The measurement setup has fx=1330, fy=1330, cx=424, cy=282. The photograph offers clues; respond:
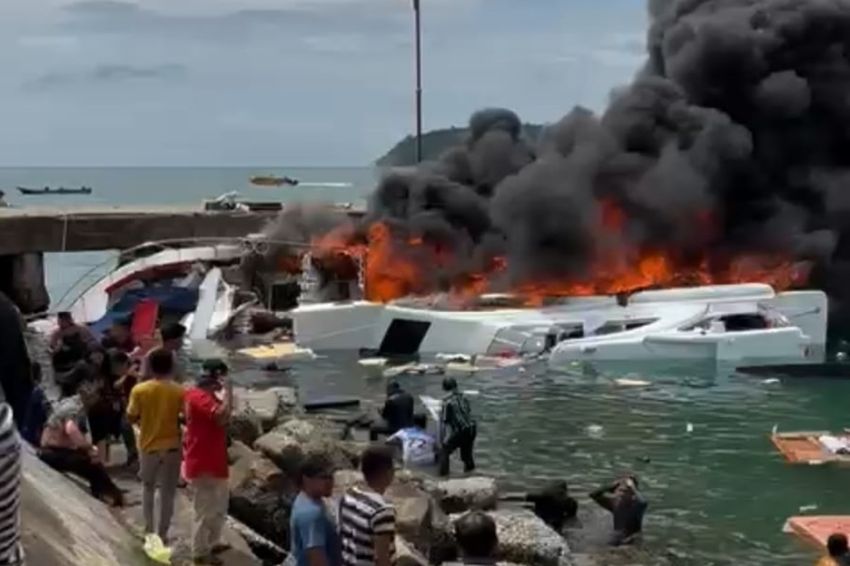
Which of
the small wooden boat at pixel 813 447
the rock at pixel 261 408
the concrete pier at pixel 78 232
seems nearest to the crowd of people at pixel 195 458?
the rock at pixel 261 408

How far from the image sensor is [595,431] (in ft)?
91.5

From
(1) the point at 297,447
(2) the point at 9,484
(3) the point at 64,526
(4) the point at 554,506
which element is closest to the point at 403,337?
(4) the point at 554,506

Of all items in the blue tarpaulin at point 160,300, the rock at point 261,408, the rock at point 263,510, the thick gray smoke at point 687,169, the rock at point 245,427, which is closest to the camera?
the rock at point 263,510

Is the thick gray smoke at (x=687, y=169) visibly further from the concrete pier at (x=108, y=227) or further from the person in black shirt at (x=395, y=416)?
the person in black shirt at (x=395, y=416)

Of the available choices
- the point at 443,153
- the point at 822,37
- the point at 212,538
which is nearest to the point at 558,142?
the point at 443,153

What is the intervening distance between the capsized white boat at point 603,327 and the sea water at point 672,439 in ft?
5.11

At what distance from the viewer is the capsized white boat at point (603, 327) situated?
129 feet

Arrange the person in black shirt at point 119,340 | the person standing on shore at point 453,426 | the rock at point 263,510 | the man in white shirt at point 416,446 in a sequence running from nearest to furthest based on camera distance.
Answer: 1. the rock at point 263,510
2. the person standing on shore at point 453,426
3. the man in white shirt at point 416,446
4. the person in black shirt at point 119,340

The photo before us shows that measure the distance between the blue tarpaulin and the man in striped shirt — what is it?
34556mm

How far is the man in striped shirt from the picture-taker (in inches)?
310

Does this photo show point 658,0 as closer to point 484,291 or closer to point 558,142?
point 558,142

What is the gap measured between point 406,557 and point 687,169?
41.1 meters

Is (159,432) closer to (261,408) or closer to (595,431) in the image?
(261,408)

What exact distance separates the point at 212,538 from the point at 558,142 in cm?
4540
